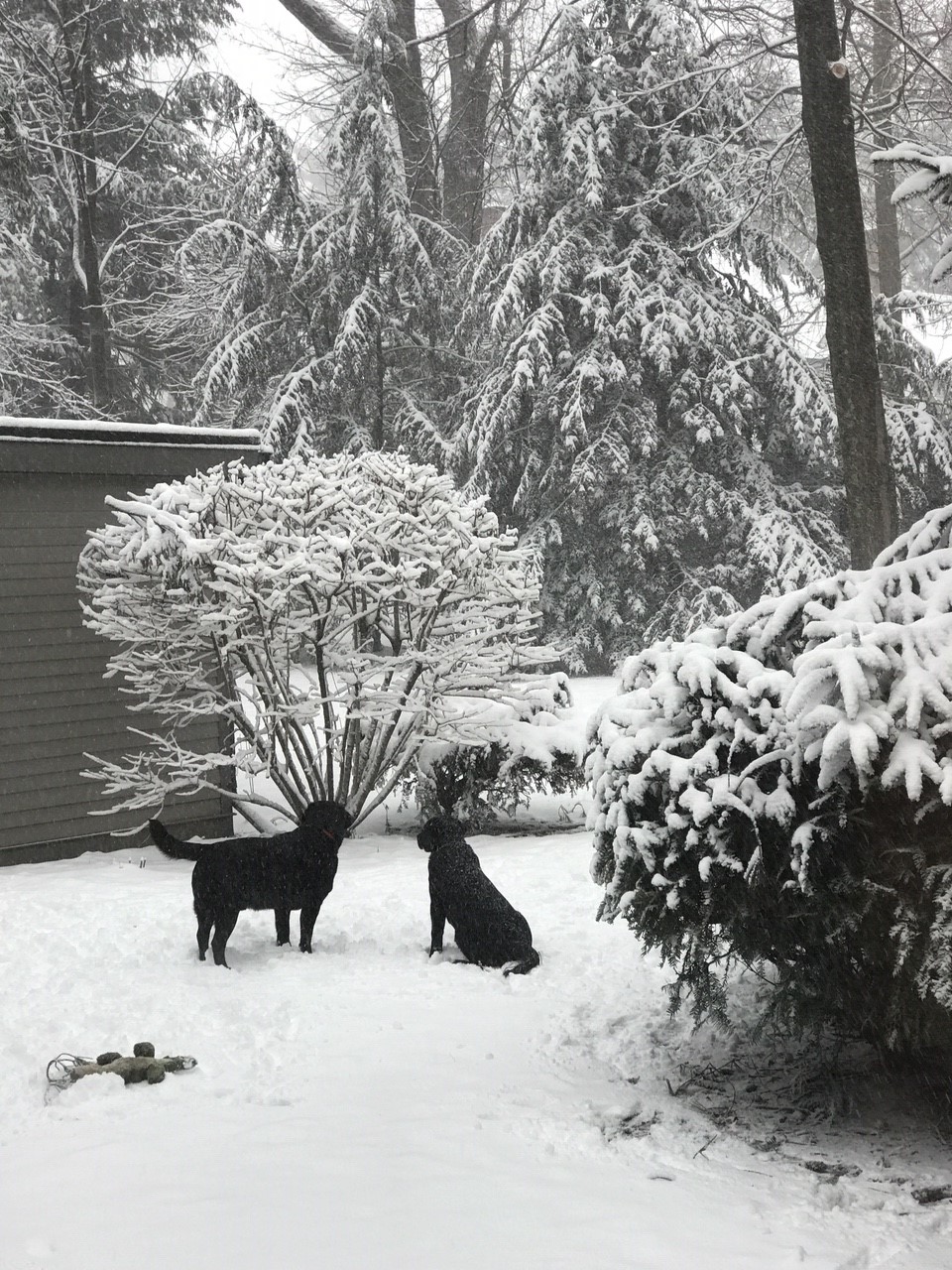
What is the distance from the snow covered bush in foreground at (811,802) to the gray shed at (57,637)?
5.93 meters

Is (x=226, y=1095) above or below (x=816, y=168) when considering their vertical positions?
below

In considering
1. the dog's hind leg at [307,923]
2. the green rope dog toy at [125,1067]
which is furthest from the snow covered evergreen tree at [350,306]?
the green rope dog toy at [125,1067]

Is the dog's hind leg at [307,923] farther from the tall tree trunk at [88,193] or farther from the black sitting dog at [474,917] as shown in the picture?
the tall tree trunk at [88,193]

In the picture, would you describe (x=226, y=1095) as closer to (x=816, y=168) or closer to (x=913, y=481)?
(x=816, y=168)

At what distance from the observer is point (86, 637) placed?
28.9 feet

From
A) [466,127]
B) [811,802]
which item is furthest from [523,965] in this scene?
[466,127]

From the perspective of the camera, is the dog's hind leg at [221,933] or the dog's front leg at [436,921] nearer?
the dog's hind leg at [221,933]

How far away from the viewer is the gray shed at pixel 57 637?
330 inches

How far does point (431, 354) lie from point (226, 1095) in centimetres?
1678

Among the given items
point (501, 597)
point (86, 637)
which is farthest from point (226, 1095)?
point (86, 637)

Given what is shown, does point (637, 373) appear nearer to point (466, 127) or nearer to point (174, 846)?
point (466, 127)

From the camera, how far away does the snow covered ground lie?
284cm

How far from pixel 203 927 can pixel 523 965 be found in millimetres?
1591

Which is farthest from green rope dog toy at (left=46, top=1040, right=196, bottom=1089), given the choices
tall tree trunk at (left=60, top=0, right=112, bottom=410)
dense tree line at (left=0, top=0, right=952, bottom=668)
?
tall tree trunk at (left=60, top=0, right=112, bottom=410)
